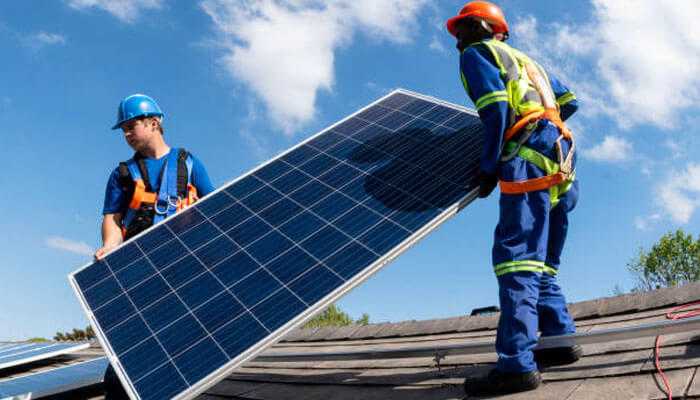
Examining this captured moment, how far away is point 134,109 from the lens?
5.46 m

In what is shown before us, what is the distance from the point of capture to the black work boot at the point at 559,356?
4273mm

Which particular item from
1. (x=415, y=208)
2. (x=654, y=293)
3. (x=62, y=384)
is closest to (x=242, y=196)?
(x=415, y=208)

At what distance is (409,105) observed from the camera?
6121 millimetres

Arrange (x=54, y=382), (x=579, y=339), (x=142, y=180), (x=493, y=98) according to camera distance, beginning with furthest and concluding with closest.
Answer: (x=54, y=382) → (x=142, y=180) → (x=493, y=98) → (x=579, y=339)

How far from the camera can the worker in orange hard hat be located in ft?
12.7

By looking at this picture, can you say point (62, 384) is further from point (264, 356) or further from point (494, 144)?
point (494, 144)

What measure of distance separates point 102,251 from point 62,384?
1739mm

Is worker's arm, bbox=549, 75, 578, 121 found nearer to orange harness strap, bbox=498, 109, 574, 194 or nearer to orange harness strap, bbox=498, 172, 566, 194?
orange harness strap, bbox=498, 109, 574, 194

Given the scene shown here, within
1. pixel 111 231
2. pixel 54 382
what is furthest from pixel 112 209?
pixel 54 382

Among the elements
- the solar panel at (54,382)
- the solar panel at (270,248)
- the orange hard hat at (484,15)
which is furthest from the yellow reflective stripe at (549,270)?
the solar panel at (54,382)

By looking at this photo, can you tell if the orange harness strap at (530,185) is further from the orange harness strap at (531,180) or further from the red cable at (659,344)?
the red cable at (659,344)

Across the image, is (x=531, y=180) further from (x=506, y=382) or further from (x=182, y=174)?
(x=182, y=174)

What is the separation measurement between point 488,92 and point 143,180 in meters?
3.11

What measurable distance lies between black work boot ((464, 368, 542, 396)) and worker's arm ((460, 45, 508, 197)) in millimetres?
1262
